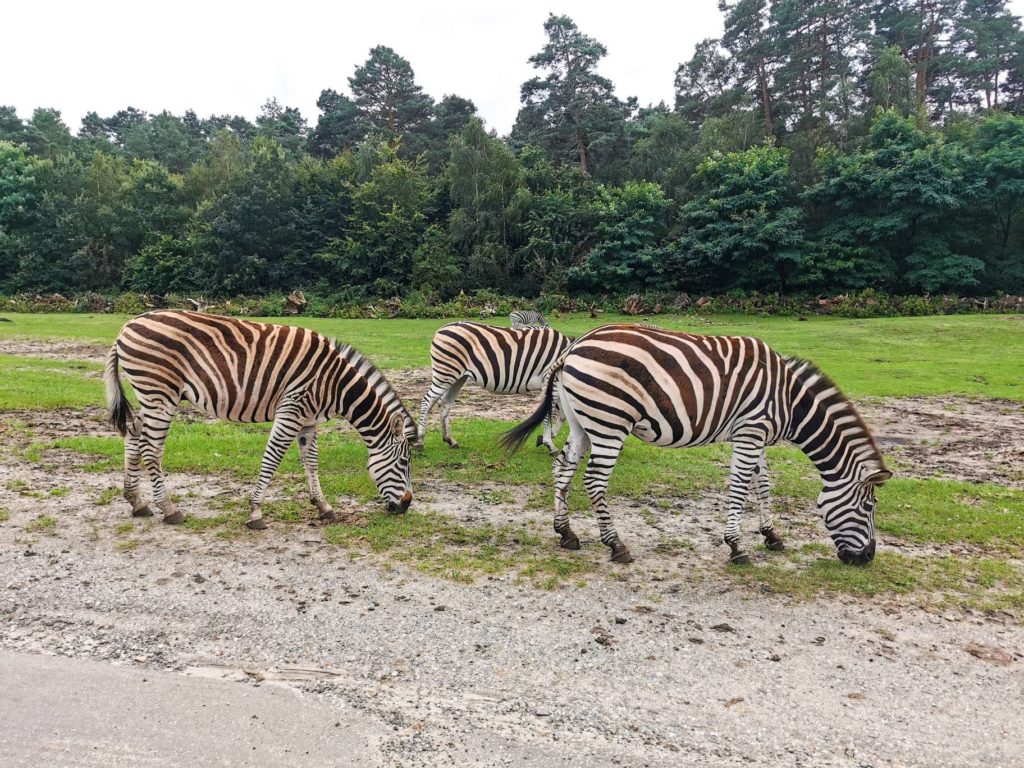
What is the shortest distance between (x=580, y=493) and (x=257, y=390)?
421 cm

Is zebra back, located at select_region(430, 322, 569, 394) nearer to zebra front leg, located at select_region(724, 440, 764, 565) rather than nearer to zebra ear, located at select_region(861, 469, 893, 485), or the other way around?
zebra front leg, located at select_region(724, 440, 764, 565)

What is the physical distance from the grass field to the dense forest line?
70.5 feet

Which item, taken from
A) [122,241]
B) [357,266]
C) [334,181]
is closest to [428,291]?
[357,266]

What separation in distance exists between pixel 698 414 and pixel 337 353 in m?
4.05

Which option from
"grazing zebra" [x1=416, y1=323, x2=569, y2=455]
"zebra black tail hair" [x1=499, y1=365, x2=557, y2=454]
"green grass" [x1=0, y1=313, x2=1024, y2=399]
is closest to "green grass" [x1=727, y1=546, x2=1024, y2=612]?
"zebra black tail hair" [x1=499, y1=365, x2=557, y2=454]

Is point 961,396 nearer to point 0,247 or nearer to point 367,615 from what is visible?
point 367,615

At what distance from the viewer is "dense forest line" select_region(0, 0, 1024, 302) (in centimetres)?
3466

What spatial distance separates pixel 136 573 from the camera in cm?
525

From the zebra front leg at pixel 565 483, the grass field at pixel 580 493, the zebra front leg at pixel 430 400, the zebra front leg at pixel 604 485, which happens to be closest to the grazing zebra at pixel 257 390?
the grass field at pixel 580 493

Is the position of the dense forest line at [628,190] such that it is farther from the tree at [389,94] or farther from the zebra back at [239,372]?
the zebra back at [239,372]

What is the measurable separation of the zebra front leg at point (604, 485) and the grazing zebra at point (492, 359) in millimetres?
3799

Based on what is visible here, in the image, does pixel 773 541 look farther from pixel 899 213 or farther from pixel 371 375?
pixel 899 213

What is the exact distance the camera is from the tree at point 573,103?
49.2m

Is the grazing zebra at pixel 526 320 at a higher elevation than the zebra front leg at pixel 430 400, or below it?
higher
